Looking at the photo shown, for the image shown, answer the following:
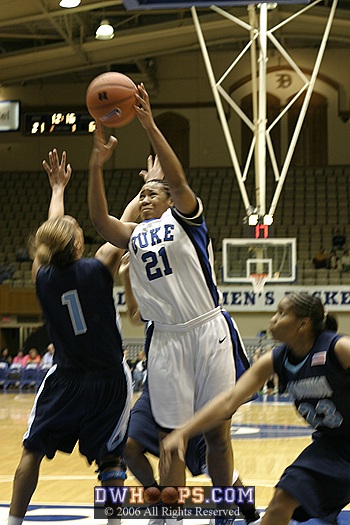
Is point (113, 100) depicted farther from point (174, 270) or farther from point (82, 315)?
point (82, 315)

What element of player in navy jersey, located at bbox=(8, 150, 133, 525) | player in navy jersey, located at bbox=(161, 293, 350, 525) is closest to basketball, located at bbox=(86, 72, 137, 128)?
player in navy jersey, located at bbox=(8, 150, 133, 525)

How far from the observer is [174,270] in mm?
4512

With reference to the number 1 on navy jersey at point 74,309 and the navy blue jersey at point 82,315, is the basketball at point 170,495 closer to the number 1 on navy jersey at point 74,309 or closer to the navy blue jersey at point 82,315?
the navy blue jersey at point 82,315

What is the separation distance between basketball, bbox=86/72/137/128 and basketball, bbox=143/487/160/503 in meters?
1.94

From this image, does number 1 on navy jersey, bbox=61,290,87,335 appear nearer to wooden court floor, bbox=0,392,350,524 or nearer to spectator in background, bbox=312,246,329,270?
wooden court floor, bbox=0,392,350,524

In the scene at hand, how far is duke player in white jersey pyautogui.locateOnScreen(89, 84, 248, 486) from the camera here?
450 centimetres

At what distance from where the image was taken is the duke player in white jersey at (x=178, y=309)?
450cm

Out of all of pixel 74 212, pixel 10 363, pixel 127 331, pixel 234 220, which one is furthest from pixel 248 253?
pixel 74 212

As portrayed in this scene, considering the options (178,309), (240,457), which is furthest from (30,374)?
(178,309)

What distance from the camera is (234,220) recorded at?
26906 millimetres

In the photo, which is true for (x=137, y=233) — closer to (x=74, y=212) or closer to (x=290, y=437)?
(x=290, y=437)

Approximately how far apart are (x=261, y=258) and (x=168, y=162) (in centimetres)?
1279

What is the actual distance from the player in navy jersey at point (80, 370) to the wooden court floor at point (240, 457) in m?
1.55

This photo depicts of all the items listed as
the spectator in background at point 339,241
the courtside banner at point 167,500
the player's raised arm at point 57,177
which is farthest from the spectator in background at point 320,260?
the courtside banner at point 167,500
